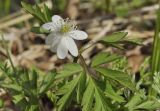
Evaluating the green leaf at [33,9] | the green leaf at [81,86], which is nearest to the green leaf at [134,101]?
the green leaf at [81,86]

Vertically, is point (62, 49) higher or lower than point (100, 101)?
higher

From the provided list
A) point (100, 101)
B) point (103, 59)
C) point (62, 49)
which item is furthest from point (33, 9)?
point (100, 101)

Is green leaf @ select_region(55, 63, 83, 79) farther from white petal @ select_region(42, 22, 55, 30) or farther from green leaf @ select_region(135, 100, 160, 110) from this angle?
green leaf @ select_region(135, 100, 160, 110)

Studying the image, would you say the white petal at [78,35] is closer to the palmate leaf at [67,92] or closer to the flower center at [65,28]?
the flower center at [65,28]

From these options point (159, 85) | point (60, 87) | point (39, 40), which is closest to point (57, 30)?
point (60, 87)

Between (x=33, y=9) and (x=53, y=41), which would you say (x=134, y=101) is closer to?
(x=53, y=41)

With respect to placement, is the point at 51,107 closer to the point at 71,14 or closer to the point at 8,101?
the point at 8,101
